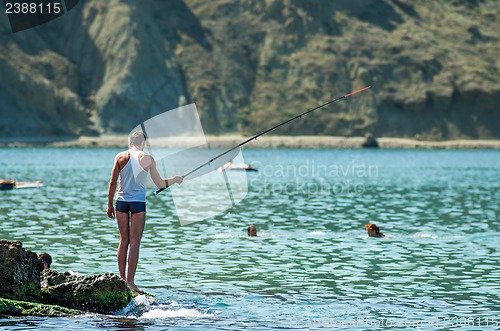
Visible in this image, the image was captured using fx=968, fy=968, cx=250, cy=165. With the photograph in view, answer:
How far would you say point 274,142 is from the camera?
489 feet

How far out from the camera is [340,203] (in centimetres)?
4756

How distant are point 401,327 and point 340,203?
31272 millimetres

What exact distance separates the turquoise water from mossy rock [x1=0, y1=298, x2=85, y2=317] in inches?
10.5

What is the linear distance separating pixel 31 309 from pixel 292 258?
1085cm

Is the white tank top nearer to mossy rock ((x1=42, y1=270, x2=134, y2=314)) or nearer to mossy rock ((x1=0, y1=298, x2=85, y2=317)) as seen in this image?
mossy rock ((x1=42, y1=270, x2=134, y2=314))

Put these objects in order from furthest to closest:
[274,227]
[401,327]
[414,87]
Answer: [414,87] → [274,227] → [401,327]

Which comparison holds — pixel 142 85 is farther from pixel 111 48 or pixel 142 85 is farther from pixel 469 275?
pixel 469 275

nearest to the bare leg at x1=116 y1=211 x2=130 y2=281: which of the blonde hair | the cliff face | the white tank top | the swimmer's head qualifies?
the white tank top

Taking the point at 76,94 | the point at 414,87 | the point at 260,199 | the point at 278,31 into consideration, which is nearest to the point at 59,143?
the point at 76,94

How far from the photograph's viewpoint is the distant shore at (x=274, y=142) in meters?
137

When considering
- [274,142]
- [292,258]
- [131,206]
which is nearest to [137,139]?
[131,206]

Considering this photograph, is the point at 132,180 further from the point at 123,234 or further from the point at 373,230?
the point at 373,230

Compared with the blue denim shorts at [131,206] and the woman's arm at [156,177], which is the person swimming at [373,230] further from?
the blue denim shorts at [131,206]

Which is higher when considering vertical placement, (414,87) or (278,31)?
(278,31)
